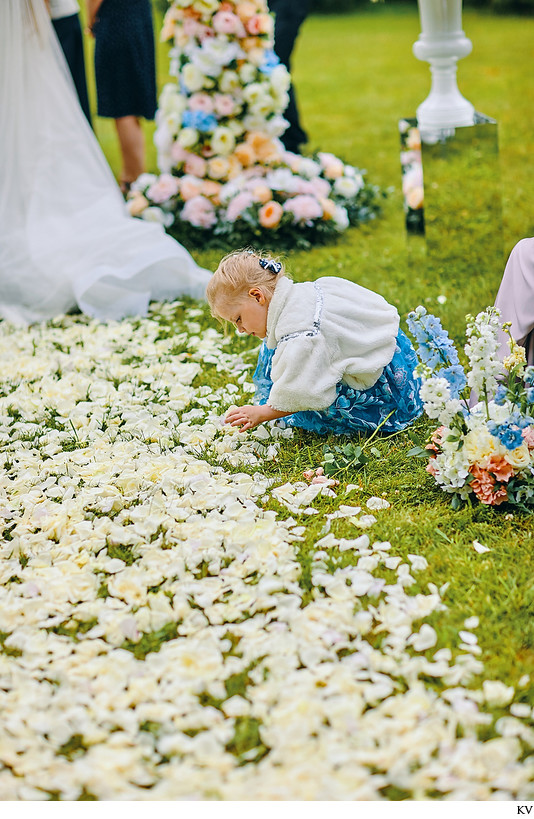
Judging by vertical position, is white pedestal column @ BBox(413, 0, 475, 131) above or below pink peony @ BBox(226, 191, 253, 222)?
above

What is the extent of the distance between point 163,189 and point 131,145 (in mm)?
745

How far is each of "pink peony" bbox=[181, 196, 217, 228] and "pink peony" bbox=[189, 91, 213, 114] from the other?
0.52m

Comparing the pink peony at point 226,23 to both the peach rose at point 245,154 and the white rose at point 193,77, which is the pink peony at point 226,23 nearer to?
the white rose at point 193,77

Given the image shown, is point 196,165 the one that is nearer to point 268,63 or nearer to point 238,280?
point 268,63

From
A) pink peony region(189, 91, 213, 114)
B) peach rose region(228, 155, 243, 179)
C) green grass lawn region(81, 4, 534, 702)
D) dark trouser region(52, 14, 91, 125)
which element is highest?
dark trouser region(52, 14, 91, 125)

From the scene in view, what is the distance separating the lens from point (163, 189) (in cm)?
512

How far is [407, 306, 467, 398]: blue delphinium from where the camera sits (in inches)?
90.6

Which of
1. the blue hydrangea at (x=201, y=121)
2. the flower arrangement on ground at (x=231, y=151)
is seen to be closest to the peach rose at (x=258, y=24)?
the flower arrangement on ground at (x=231, y=151)

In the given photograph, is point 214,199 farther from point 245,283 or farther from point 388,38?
point 388,38

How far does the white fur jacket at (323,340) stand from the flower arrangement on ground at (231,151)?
2.19m

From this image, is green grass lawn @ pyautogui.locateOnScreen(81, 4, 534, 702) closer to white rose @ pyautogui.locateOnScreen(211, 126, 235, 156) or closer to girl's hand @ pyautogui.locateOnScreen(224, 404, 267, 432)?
girl's hand @ pyautogui.locateOnScreen(224, 404, 267, 432)

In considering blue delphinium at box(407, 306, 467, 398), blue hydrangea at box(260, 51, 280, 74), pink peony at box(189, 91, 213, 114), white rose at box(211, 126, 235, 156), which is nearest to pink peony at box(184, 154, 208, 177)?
white rose at box(211, 126, 235, 156)

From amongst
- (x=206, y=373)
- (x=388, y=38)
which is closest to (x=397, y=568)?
(x=206, y=373)

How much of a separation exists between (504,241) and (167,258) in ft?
5.74
